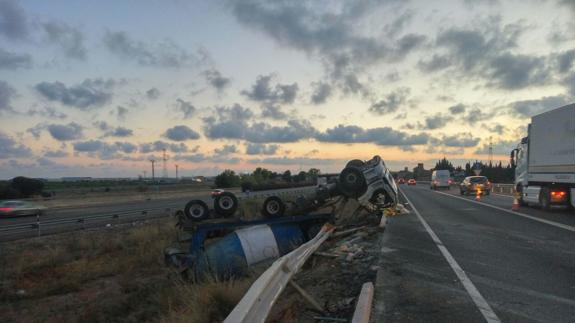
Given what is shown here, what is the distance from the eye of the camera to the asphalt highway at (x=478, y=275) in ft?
16.5

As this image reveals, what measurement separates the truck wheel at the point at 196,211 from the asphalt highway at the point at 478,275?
533 centimetres

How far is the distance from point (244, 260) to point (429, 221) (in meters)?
7.87

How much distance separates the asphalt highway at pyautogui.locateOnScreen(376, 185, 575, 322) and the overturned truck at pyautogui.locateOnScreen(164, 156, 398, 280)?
209 centimetres

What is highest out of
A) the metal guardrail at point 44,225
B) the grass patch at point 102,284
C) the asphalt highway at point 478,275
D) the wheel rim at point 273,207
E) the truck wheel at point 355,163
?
the truck wheel at point 355,163

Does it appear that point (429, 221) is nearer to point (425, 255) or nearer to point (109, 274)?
point (425, 255)

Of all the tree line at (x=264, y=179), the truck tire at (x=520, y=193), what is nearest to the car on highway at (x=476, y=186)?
the truck tire at (x=520, y=193)

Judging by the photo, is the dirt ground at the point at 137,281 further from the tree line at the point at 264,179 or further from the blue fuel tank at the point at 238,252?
the tree line at the point at 264,179

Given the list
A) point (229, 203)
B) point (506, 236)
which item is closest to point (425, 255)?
point (506, 236)

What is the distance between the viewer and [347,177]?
1410 cm

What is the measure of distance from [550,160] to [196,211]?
44.2 feet

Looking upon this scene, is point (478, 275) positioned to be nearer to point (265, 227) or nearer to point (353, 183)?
point (265, 227)

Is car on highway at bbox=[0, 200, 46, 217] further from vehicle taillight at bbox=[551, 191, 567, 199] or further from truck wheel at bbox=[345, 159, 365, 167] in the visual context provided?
vehicle taillight at bbox=[551, 191, 567, 199]

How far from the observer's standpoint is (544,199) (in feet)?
59.3

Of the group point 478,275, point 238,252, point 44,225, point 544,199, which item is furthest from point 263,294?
point 44,225
